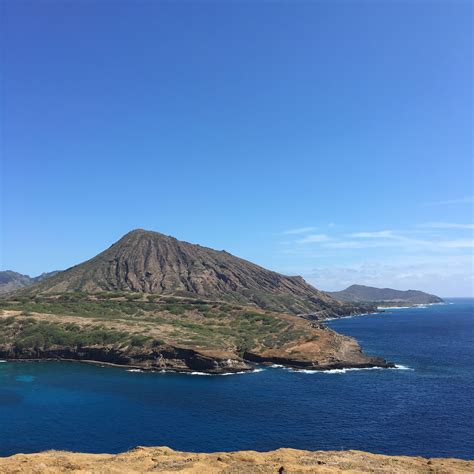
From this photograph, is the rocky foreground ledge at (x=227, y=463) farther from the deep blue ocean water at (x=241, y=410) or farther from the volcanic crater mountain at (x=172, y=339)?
the volcanic crater mountain at (x=172, y=339)

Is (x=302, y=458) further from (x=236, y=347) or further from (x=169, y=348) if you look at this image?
(x=236, y=347)

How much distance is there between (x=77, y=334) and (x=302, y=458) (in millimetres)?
113113

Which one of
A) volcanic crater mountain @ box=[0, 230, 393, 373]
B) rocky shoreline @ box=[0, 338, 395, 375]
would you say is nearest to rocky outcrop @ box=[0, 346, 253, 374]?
rocky shoreline @ box=[0, 338, 395, 375]

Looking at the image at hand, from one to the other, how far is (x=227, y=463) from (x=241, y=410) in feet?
144

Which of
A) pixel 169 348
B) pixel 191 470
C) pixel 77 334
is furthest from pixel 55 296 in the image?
pixel 191 470

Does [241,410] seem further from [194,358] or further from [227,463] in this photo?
[227,463]

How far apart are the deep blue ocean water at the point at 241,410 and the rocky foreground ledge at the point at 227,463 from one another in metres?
23.0

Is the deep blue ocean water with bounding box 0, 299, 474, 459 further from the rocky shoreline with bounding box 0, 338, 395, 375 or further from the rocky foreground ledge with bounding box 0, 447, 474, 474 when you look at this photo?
the rocky foreground ledge with bounding box 0, 447, 474, 474

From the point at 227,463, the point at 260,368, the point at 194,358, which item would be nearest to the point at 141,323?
the point at 194,358

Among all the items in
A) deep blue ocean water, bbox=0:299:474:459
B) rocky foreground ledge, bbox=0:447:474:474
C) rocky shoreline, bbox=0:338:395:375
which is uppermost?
rocky foreground ledge, bbox=0:447:474:474

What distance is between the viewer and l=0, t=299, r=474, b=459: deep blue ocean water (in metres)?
58.9

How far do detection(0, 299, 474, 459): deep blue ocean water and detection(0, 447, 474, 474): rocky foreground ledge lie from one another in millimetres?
22990

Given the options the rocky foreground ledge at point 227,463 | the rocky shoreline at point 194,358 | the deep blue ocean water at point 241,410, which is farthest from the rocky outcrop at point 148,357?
the rocky foreground ledge at point 227,463

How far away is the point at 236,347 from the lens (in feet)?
433
